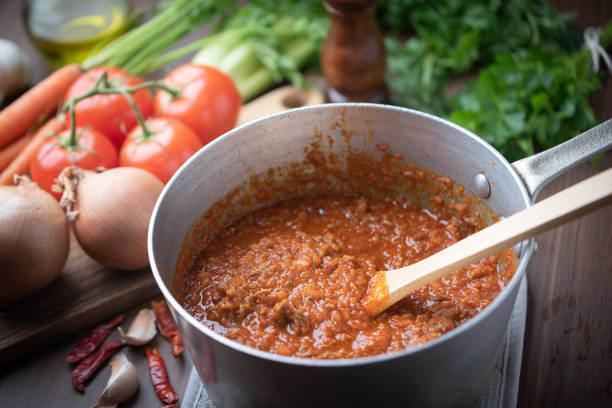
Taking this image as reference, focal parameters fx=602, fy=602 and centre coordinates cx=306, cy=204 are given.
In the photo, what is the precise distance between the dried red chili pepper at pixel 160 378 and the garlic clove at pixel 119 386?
0.17ft

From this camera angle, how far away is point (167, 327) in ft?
6.17

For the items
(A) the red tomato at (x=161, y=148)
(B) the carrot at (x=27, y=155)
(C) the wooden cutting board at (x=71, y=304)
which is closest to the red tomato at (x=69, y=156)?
(A) the red tomato at (x=161, y=148)

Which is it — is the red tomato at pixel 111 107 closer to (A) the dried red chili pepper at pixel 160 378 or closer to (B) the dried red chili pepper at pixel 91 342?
(B) the dried red chili pepper at pixel 91 342

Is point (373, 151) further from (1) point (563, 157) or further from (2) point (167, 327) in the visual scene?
(2) point (167, 327)

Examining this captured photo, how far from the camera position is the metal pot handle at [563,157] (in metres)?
1.35

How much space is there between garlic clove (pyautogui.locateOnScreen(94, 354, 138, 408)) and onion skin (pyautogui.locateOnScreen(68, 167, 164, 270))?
1.18 ft

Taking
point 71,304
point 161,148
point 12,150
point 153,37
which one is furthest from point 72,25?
point 71,304

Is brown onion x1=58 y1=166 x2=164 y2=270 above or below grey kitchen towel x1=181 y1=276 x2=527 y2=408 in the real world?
above

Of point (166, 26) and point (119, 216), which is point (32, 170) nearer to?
point (119, 216)

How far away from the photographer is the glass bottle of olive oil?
2.79 meters

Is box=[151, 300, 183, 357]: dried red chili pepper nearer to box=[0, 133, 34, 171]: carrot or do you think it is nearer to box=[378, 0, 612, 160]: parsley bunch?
box=[0, 133, 34, 171]: carrot

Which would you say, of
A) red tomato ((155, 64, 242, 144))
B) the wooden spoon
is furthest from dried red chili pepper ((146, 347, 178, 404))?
red tomato ((155, 64, 242, 144))

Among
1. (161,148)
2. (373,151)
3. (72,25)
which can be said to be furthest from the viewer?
(72,25)

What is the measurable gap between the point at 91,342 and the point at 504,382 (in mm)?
1222
